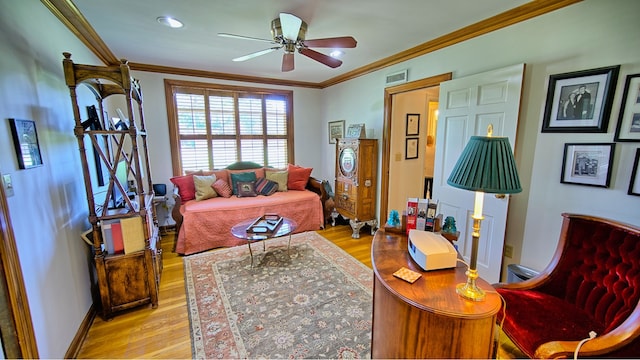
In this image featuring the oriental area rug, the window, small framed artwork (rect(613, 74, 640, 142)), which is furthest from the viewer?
the window

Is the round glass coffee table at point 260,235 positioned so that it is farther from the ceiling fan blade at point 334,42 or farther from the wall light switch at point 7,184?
the ceiling fan blade at point 334,42

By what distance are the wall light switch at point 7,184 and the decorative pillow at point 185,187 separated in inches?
95.8

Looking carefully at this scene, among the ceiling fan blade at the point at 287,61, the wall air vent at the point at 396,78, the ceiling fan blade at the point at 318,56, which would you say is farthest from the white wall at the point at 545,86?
the ceiling fan blade at the point at 287,61

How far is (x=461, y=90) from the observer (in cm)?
254

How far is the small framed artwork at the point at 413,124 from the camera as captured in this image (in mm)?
3828

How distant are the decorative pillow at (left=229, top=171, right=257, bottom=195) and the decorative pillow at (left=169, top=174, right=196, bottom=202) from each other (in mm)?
588

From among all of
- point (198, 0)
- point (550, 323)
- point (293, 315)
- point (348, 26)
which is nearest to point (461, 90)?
point (348, 26)

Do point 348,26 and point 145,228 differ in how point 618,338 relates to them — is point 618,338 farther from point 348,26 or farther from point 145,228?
point 145,228

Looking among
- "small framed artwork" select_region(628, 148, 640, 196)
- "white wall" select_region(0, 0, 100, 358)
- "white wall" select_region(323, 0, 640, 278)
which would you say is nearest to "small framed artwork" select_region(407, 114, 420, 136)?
"white wall" select_region(323, 0, 640, 278)

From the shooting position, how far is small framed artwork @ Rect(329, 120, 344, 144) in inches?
183

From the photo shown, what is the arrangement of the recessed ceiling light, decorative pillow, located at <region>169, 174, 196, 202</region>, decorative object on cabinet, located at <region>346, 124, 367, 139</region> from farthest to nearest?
decorative object on cabinet, located at <region>346, 124, 367, 139</region>, decorative pillow, located at <region>169, 174, 196, 202</region>, the recessed ceiling light

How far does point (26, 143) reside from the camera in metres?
1.48

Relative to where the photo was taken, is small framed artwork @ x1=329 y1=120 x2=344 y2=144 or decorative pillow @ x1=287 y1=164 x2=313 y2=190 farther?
small framed artwork @ x1=329 y1=120 x2=344 y2=144

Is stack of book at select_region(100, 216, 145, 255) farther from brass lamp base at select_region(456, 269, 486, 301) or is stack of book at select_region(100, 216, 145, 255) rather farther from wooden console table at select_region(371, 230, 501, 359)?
brass lamp base at select_region(456, 269, 486, 301)
